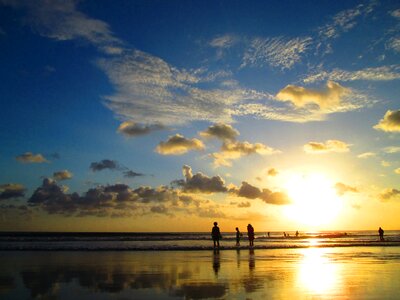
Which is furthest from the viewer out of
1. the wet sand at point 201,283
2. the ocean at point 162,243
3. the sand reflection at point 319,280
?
the ocean at point 162,243

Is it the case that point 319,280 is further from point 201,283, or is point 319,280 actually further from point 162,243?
point 162,243

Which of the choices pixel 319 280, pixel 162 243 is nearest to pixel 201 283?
pixel 319 280

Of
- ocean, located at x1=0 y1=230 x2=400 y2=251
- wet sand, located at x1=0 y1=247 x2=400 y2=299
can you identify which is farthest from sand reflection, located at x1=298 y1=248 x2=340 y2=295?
ocean, located at x1=0 y1=230 x2=400 y2=251

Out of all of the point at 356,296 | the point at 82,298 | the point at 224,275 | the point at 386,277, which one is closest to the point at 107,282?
the point at 82,298

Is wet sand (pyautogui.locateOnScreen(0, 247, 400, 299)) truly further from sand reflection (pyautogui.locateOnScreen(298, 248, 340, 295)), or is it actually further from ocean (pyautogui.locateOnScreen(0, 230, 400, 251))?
ocean (pyautogui.locateOnScreen(0, 230, 400, 251))

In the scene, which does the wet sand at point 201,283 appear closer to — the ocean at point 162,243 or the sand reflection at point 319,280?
the sand reflection at point 319,280

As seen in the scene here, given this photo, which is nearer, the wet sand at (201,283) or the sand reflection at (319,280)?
the wet sand at (201,283)

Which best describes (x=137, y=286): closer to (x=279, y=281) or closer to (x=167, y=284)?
(x=167, y=284)

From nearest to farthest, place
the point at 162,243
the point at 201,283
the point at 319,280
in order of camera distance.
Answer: the point at 201,283, the point at 319,280, the point at 162,243

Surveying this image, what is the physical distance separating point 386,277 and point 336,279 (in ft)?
6.56

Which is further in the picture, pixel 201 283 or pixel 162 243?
pixel 162 243

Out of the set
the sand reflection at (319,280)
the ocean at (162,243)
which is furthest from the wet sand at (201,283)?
the ocean at (162,243)

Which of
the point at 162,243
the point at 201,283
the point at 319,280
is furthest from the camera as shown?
the point at 162,243

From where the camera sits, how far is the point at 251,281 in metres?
13.3
